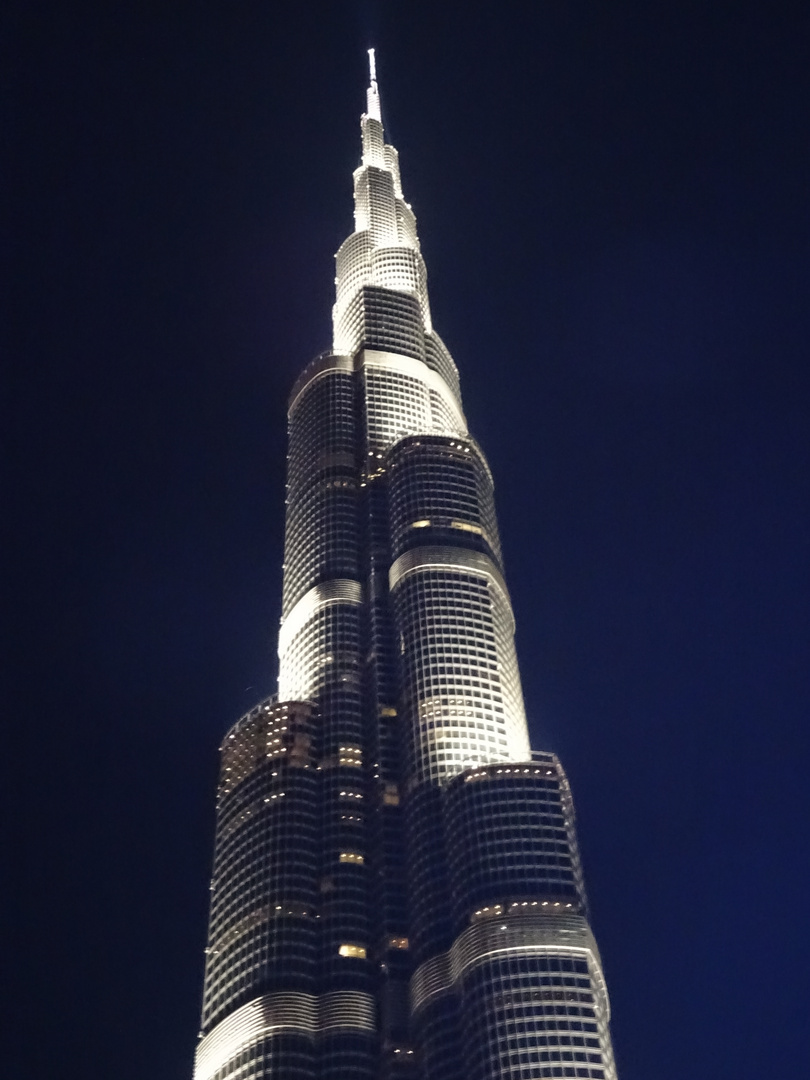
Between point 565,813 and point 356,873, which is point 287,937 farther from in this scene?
point 565,813

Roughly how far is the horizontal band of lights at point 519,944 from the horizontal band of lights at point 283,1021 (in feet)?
32.1

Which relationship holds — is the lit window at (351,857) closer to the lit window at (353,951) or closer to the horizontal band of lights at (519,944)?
the lit window at (353,951)

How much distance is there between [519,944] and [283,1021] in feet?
106

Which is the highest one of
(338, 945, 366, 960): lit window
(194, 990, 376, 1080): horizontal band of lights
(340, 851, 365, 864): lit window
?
(340, 851, 365, 864): lit window

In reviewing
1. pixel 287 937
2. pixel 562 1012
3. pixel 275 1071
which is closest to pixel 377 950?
pixel 287 937

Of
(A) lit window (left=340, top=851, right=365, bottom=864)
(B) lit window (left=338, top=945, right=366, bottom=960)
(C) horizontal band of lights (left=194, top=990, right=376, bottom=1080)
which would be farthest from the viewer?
(A) lit window (left=340, top=851, right=365, bottom=864)

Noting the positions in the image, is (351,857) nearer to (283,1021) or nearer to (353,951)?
(353,951)

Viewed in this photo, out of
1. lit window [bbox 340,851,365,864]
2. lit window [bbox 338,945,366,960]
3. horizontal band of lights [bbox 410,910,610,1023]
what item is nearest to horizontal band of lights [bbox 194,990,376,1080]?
lit window [bbox 338,945,366,960]

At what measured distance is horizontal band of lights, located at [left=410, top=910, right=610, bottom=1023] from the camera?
16375cm

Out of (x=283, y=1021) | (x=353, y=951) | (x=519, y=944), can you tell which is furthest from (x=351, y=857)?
(x=519, y=944)

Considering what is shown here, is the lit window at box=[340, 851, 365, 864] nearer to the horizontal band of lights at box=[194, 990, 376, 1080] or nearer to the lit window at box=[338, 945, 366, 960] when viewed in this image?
the lit window at box=[338, 945, 366, 960]

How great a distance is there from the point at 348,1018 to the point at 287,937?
47.8 ft

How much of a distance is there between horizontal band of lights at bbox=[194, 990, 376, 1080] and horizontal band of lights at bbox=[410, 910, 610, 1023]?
9.78m

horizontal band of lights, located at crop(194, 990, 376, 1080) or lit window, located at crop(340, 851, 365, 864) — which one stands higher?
lit window, located at crop(340, 851, 365, 864)
